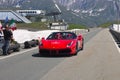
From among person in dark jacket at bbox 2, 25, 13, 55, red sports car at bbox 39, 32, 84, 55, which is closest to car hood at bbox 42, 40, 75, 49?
red sports car at bbox 39, 32, 84, 55

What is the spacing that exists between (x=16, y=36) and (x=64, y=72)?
21025 mm

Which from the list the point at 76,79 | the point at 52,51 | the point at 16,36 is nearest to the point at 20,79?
the point at 76,79

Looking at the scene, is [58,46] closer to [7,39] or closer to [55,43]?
[55,43]

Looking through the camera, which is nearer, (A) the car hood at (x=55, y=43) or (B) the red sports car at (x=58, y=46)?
(B) the red sports car at (x=58, y=46)

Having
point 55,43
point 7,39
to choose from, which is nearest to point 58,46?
point 55,43

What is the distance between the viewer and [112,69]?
14555mm

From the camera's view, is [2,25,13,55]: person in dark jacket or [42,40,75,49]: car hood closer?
[42,40,75,49]: car hood

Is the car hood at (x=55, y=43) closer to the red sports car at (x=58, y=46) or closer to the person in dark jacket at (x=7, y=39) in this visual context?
the red sports car at (x=58, y=46)

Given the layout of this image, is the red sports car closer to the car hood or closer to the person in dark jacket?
the car hood

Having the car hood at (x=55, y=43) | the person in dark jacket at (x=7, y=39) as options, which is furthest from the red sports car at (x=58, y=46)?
the person in dark jacket at (x=7, y=39)

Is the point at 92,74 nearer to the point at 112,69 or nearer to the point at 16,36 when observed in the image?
the point at 112,69

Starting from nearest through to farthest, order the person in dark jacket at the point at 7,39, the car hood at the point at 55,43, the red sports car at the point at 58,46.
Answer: the red sports car at the point at 58,46
the car hood at the point at 55,43
the person in dark jacket at the point at 7,39

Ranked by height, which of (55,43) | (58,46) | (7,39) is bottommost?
(58,46)

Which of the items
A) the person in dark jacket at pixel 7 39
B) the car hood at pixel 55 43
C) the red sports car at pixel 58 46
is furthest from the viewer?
the person in dark jacket at pixel 7 39
